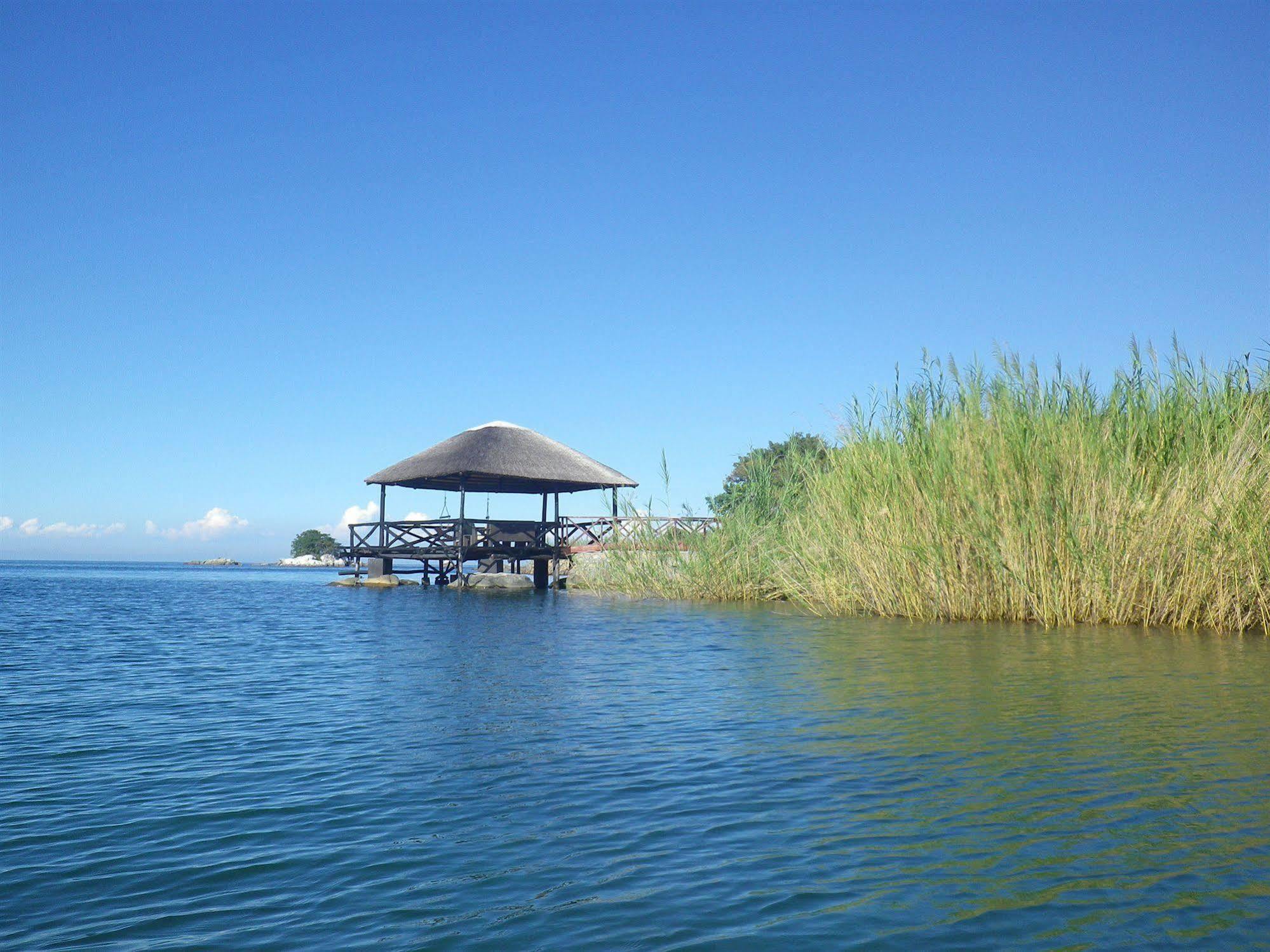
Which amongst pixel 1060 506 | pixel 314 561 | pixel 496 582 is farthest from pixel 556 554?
pixel 314 561

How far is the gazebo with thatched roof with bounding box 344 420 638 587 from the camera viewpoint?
2631cm

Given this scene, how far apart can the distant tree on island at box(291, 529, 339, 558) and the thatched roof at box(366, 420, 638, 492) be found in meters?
68.6

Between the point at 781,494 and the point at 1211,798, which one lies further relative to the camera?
the point at 781,494

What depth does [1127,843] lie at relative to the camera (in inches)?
146

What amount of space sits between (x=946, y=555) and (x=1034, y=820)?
27.6 feet

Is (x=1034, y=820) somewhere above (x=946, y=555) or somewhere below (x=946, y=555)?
below

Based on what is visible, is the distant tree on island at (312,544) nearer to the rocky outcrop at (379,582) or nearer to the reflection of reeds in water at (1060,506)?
the rocky outcrop at (379,582)

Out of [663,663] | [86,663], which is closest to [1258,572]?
[663,663]

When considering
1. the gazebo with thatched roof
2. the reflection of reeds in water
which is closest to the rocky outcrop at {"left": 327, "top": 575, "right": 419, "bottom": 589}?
the gazebo with thatched roof

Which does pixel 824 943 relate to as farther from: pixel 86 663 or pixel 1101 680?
pixel 86 663

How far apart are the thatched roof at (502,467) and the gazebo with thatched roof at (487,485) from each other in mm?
36

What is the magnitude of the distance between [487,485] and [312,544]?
248 ft

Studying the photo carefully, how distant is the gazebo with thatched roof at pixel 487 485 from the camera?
26.3 meters

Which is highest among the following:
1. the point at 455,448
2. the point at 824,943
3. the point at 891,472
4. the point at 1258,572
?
the point at 455,448
